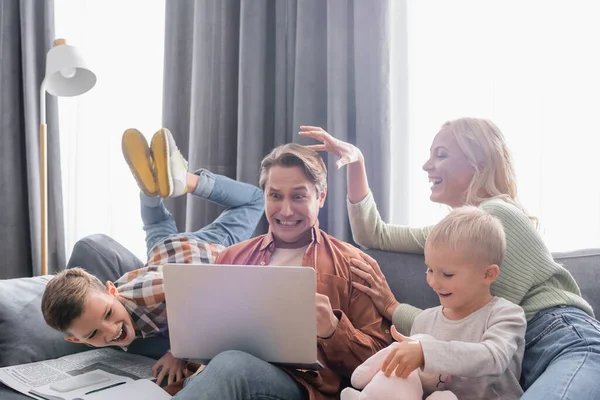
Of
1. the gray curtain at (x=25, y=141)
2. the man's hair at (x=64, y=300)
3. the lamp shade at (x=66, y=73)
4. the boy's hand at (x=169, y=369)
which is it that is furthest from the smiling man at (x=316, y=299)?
the gray curtain at (x=25, y=141)

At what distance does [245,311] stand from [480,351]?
19.9 inches

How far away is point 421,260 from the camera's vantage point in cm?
161

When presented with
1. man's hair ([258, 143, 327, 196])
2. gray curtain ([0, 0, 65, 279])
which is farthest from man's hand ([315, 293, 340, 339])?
gray curtain ([0, 0, 65, 279])

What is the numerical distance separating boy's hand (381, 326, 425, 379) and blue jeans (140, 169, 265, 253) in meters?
0.97

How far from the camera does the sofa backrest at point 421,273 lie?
150 cm

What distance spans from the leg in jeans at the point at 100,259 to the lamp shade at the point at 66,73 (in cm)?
83

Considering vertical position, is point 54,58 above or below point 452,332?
above

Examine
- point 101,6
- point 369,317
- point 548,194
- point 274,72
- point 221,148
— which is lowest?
point 369,317

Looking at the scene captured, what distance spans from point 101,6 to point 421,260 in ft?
7.81

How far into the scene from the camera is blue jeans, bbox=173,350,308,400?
3.65 feet

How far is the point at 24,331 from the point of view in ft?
5.30

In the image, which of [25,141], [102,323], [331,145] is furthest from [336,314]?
[25,141]

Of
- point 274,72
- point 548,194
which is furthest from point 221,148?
point 548,194

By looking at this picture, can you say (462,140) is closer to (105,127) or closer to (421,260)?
(421,260)
